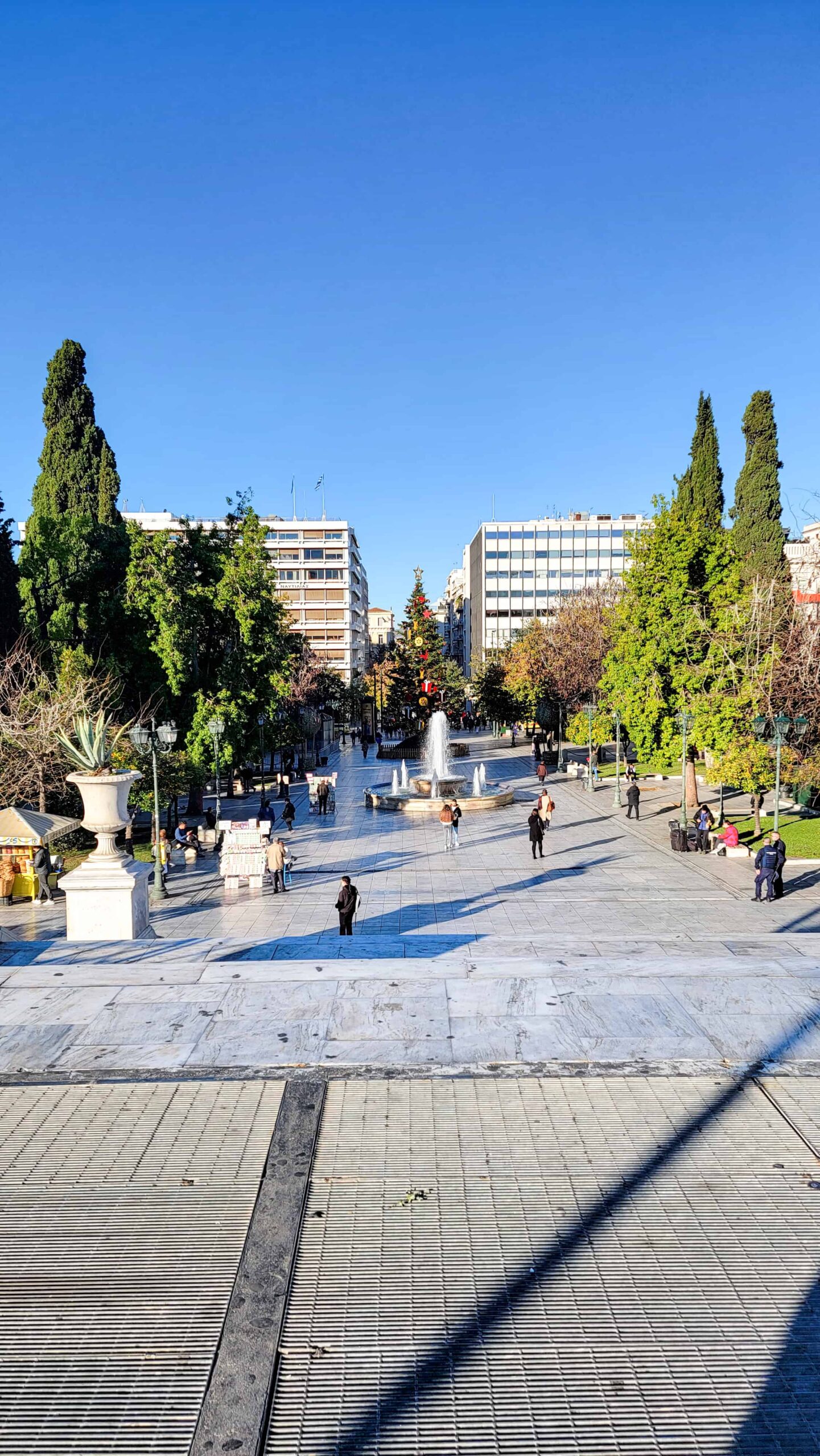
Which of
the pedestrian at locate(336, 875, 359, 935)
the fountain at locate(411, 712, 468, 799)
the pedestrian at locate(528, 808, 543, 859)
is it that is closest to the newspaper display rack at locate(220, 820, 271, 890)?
the pedestrian at locate(336, 875, 359, 935)

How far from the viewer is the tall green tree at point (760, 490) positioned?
1619 inches

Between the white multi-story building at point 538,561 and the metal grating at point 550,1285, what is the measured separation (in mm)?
95741

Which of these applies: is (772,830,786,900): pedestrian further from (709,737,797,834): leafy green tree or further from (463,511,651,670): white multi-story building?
(463,511,651,670): white multi-story building

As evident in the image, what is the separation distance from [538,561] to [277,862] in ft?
294

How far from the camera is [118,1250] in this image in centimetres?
523

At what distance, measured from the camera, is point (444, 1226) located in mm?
5426

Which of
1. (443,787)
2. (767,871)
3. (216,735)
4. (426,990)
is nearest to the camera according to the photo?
(426,990)

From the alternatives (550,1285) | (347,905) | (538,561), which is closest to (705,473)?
(347,905)

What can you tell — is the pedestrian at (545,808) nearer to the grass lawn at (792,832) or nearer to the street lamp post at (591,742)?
the grass lawn at (792,832)

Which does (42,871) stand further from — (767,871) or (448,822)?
(767,871)

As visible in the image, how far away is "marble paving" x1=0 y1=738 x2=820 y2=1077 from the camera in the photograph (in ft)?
25.0

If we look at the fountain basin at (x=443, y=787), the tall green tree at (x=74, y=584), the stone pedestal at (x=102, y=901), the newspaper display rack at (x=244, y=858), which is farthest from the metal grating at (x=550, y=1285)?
the fountain basin at (x=443, y=787)

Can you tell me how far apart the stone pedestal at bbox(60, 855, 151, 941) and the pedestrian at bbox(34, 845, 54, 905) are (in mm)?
5314

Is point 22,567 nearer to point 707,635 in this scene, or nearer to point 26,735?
point 26,735
